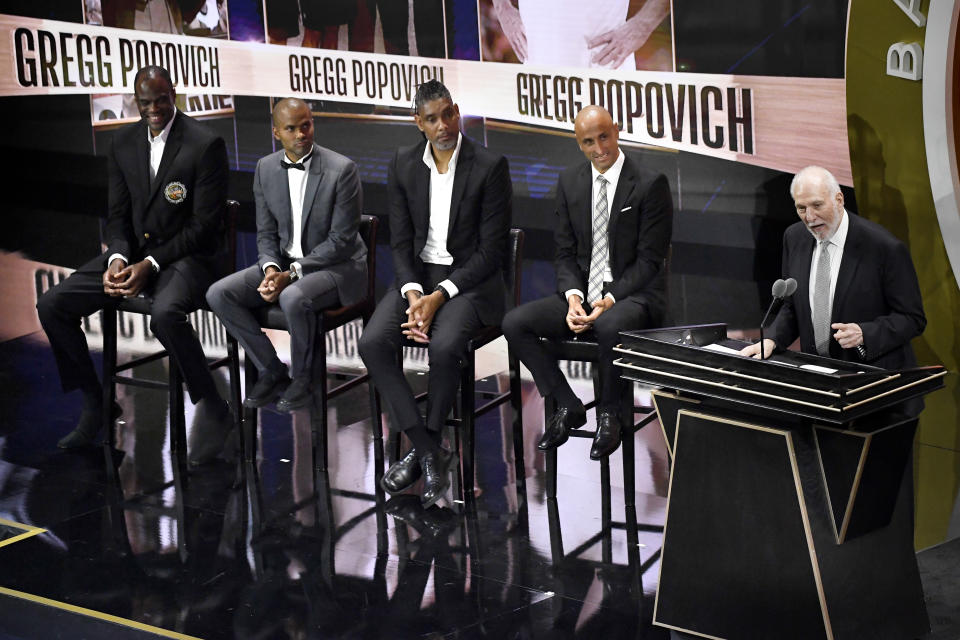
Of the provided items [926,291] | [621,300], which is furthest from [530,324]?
[926,291]

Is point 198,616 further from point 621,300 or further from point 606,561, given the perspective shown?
point 621,300

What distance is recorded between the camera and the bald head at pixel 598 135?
4.79 m

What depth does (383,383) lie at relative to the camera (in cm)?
488

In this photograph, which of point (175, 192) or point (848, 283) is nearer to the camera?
point (848, 283)

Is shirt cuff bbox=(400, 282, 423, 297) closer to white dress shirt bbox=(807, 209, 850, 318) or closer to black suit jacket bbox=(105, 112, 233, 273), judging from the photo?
black suit jacket bbox=(105, 112, 233, 273)

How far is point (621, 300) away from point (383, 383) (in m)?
0.95

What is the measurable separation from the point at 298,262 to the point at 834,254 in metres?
2.23

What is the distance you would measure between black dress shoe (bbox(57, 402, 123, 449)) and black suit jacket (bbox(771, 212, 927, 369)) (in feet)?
10.2

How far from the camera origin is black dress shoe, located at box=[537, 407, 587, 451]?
4.81m

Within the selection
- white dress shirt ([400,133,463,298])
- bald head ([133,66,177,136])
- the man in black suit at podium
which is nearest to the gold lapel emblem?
bald head ([133,66,177,136])

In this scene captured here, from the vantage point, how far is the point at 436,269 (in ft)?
16.9

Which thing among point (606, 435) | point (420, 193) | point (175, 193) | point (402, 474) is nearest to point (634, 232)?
point (606, 435)

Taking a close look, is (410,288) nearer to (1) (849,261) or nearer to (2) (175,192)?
(2) (175,192)

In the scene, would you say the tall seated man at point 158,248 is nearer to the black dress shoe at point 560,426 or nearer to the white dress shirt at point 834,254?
the black dress shoe at point 560,426
